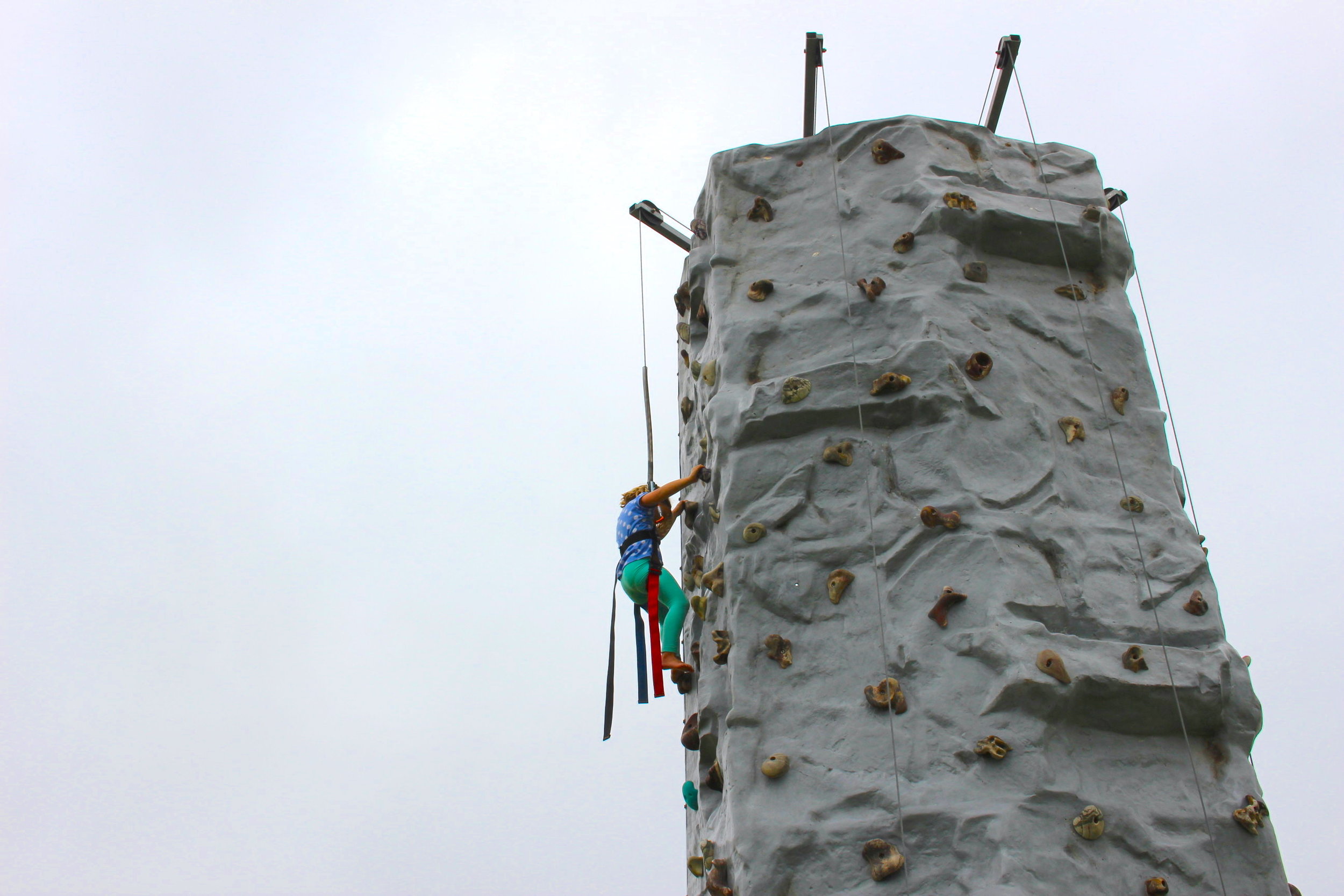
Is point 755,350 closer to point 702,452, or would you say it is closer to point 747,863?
point 702,452

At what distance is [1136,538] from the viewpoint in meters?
4.61

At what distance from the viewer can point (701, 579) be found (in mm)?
4930

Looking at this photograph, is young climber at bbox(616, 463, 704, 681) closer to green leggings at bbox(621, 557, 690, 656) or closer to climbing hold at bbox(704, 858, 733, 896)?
green leggings at bbox(621, 557, 690, 656)

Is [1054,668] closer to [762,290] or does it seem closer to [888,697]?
[888,697]

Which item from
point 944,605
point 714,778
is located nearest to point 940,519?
point 944,605

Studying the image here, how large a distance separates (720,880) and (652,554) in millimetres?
1539

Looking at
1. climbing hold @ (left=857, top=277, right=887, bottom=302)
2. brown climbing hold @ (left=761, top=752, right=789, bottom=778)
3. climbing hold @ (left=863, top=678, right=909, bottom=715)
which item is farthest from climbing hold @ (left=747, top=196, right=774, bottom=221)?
brown climbing hold @ (left=761, top=752, right=789, bottom=778)

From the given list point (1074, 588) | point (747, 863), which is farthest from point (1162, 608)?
point (747, 863)

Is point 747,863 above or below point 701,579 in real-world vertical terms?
below

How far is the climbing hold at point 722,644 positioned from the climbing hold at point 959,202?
208 centimetres

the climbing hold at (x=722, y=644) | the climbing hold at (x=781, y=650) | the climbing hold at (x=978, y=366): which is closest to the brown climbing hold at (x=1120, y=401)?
the climbing hold at (x=978, y=366)

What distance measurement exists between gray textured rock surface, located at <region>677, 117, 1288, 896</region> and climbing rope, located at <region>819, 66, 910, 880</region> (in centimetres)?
2

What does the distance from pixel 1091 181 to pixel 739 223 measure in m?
1.70

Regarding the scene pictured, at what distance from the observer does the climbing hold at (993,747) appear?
3932 mm
